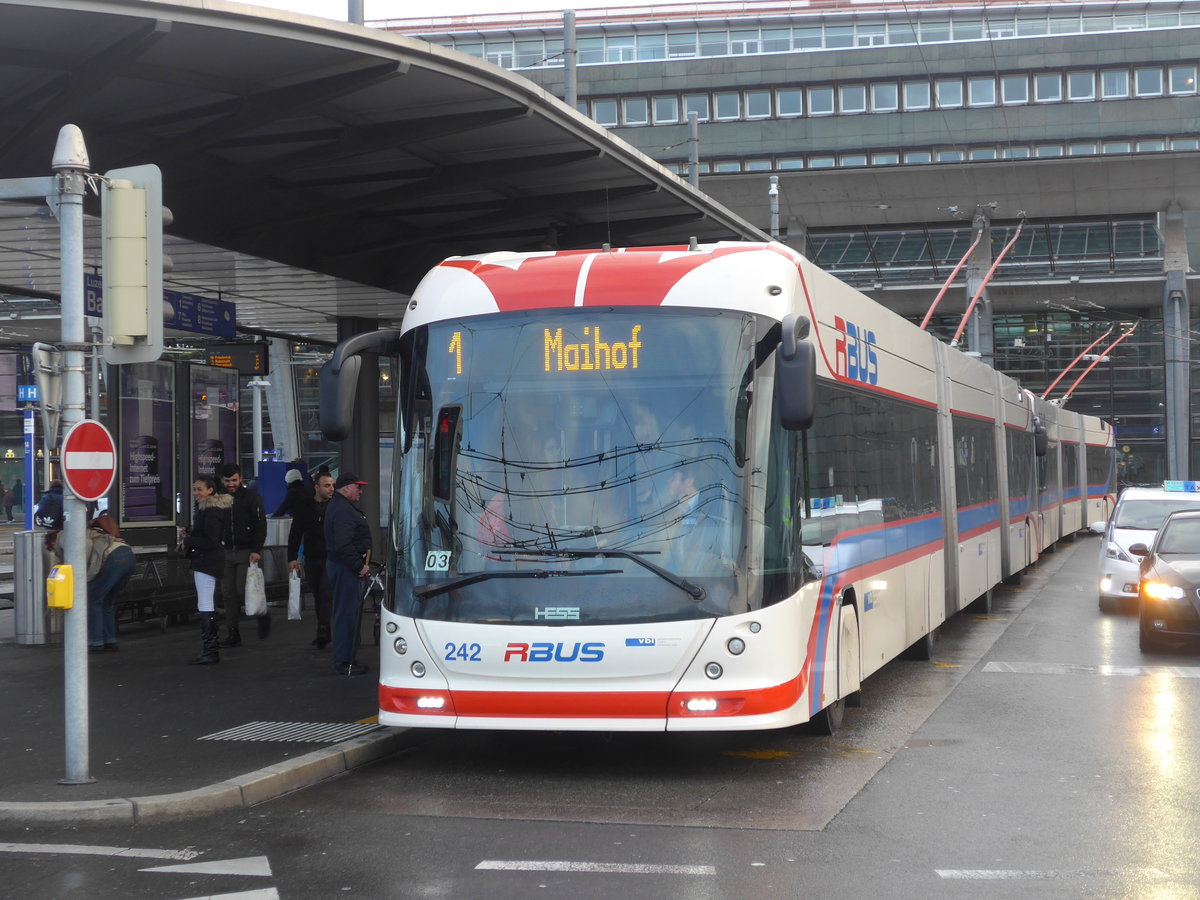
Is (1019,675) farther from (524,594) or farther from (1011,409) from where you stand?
(1011,409)

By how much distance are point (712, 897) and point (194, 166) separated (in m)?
9.66

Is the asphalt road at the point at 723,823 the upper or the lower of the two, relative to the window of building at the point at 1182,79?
lower

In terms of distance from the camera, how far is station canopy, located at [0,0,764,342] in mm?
10430

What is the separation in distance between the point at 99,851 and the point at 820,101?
138ft

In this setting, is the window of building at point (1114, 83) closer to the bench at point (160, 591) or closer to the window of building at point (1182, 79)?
the window of building at point (1182, 79)

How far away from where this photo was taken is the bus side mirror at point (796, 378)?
785 centimetres

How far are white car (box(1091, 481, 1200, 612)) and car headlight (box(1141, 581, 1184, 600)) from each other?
3471 mm

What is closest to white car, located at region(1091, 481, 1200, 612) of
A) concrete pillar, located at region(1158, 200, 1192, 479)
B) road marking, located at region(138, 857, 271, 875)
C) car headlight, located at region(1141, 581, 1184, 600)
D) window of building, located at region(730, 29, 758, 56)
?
car headlight, located at region(1141, 581, 1184, 600)

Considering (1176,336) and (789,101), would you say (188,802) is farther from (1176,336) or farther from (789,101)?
(1176,336)

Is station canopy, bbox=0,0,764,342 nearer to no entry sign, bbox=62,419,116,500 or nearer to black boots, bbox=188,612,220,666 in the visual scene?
no entry sign, bbox=62,419,116,500

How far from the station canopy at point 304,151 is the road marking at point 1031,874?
6.05m

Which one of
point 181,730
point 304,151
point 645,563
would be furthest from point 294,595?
point 645,563

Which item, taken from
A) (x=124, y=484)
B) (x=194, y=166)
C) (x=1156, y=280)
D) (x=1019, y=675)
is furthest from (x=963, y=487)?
(x=1156, y=280)

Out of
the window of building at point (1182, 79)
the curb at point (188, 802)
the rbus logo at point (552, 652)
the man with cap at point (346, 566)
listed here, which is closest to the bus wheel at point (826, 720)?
the rbus logo at point (552, 652)
